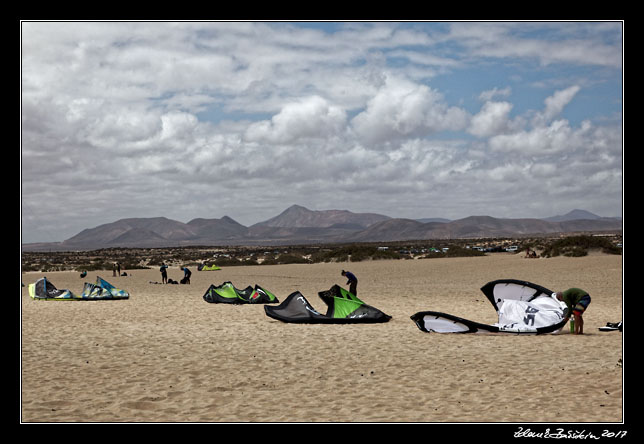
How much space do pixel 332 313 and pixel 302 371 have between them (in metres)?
5.72

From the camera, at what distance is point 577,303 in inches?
506

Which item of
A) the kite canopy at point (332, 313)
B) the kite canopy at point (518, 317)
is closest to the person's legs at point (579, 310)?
the kite canopy at point (518, 317)

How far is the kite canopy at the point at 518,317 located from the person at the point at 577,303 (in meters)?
0.22

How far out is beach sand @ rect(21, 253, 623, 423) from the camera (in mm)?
7320

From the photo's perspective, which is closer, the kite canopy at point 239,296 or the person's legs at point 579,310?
the person's legs at point 579,310

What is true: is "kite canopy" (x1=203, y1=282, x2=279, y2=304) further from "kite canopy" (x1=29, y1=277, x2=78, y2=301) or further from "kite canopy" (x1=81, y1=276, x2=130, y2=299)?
"kite canopy" (x1=29, y1=277, x2=78, y2=301)

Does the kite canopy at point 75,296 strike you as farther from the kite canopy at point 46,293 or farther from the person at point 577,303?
the person at point 577,303

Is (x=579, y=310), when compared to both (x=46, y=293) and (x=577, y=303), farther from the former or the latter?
(x=46, y=293)

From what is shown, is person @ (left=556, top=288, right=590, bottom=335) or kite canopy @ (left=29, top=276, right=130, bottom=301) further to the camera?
kite canopy @ (left=29, top=276, right=130, bottom=301)

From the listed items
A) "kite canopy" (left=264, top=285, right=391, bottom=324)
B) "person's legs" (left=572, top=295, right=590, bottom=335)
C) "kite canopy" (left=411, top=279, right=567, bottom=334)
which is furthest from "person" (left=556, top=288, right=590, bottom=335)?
"kite canopy" (left=264, top=285, right=391, bottom=324)

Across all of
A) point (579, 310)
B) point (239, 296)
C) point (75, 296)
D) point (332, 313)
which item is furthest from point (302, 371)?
point (75, 296)

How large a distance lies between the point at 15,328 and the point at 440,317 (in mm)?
9578

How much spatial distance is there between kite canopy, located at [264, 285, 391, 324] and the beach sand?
272mm

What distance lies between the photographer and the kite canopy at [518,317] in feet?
42.5
